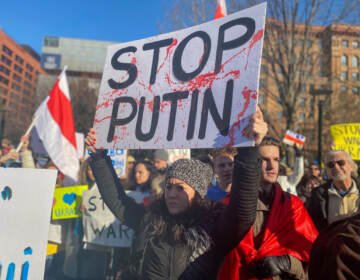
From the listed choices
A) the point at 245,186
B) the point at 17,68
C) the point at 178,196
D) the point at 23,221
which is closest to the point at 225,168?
the point at 178,196

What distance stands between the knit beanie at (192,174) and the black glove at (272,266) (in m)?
0.52

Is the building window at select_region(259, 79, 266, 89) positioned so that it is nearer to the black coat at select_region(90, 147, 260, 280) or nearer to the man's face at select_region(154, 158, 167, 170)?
the man's face at select_region(154, 158, 167, 170)

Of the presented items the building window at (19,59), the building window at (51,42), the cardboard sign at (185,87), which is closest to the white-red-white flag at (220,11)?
the cardboard sign at (185,87)

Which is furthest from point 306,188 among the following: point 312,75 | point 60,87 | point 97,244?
point 312,75

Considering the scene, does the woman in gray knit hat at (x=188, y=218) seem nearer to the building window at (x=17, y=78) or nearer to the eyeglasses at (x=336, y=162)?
the eyeglasses at (x=336, y=162)

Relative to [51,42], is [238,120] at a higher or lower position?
lower

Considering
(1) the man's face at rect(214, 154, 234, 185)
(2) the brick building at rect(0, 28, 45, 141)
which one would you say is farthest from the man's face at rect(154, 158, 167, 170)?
(2) the brick building at rect(0, 28, 45, 141)

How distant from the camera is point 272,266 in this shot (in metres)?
1.58

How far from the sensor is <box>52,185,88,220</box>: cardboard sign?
154 inches

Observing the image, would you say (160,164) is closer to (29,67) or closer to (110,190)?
(110,190)

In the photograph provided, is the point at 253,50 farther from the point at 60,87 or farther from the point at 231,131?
the point at 60,87

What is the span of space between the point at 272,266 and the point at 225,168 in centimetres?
91

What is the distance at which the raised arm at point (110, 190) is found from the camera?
212cm

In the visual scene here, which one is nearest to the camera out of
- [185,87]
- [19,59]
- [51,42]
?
[185,87]
